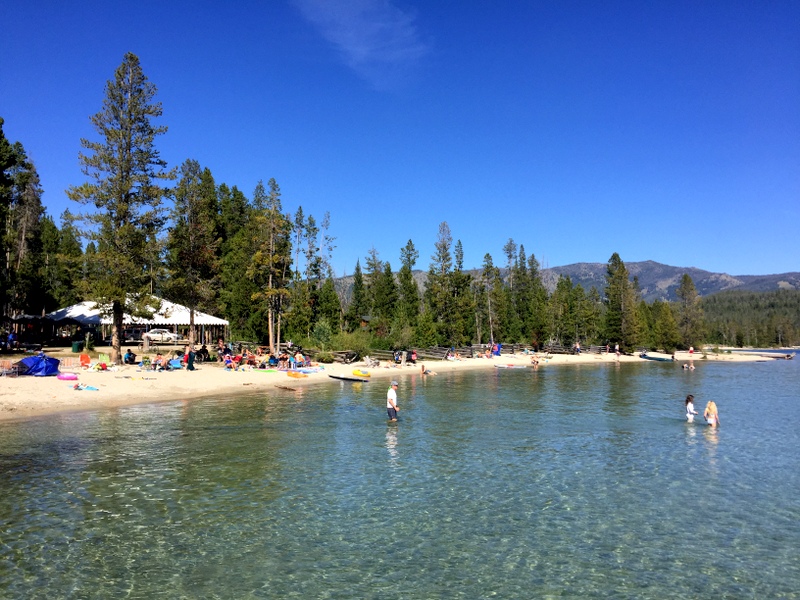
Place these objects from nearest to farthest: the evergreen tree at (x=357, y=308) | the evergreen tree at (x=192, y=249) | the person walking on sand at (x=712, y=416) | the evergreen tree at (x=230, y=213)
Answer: the person walking on sand at (x=712, y=416), the evergreen tree at (x=192, y=249), the evergreen tree at (x=357, y=308), the evergreen tree at (x=230, y=213)

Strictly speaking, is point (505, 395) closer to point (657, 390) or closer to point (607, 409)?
point (607, 409)

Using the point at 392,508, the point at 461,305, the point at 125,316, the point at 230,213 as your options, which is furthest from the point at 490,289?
the point at 392,508

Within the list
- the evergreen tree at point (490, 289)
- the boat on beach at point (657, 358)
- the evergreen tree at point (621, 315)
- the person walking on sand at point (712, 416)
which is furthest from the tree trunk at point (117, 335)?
the evergreen tree at point (621, 315)

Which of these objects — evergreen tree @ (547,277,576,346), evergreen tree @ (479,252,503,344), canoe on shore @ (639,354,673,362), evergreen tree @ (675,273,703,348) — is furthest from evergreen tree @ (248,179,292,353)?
evergreen tree @ (675,273,703,348)

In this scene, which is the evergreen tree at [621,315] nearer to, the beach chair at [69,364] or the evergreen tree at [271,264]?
the evergreen tree at [271,264]

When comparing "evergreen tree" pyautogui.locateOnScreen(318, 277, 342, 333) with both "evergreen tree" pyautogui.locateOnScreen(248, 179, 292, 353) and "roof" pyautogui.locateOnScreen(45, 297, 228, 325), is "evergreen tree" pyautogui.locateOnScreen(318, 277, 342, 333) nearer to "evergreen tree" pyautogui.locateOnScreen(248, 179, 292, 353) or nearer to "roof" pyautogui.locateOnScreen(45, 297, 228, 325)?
"evergreen tree" pyautogui.locateOnScreen(248, 179, 292, 353)

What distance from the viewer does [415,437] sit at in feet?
67.6

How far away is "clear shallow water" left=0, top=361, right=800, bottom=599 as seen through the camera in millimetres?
9055

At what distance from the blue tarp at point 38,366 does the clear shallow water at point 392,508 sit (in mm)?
8260

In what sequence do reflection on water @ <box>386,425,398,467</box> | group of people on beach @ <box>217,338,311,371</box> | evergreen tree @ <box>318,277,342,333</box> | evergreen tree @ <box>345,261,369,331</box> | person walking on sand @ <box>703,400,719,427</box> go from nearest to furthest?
reflection on water @ <box>386,425,398,467</box> → person walking on sand @ <box>703,400,719,427</box> → group of people on beach @ <box>217,338,311,371</box> → evergreen tree @ <box>318,277,342,333</box> → evergreen tree @ <box>345,261,369,331</box>

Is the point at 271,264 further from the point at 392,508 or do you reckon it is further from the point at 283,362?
the point at 392,508

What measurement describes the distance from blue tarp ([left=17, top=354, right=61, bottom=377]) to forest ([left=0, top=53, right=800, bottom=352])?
6046 millimetres

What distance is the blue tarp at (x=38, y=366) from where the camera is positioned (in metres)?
29.2

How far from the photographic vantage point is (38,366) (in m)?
29.6
